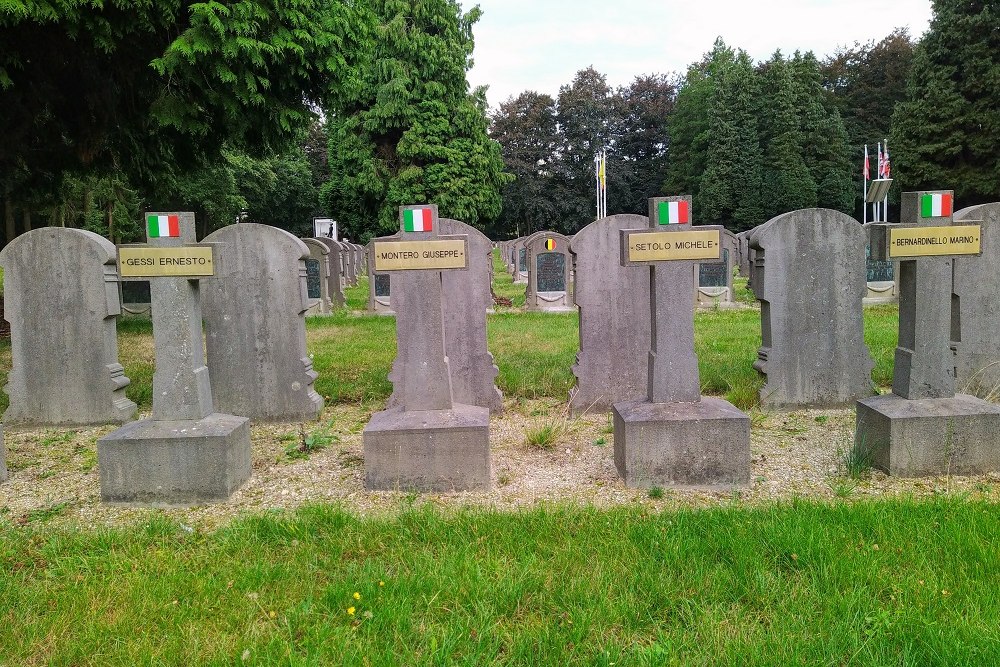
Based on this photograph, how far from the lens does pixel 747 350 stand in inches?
359

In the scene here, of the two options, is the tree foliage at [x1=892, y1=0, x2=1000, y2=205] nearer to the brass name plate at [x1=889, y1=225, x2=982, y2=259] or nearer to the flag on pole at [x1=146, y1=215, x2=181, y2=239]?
the brass name plate at [x1=889, y1=225, x2=982, y2=259]

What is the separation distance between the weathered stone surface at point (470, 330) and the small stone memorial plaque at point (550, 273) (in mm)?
9237

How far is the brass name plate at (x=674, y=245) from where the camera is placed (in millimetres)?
4531

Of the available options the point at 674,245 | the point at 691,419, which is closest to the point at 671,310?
the point at 674,245

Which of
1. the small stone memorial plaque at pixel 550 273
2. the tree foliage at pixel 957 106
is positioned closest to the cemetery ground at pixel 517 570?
the small stone memorial plaque at pixel 550 273

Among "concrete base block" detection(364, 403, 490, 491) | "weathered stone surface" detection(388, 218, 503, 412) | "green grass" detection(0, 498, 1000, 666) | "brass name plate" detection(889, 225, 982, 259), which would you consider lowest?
"green grass" detection(0, 498, 1000, 666)

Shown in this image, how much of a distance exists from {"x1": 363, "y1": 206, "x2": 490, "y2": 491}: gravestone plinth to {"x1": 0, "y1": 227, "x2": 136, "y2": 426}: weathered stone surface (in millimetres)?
3301

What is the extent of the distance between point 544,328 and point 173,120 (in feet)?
21.0

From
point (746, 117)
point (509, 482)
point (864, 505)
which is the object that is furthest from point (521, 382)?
point (746, 117)

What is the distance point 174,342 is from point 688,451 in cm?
338

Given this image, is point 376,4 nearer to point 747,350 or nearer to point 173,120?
point 173,120

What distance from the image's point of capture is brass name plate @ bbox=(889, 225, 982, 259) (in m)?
4.54

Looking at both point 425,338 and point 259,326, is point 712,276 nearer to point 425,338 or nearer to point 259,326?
point 259,326

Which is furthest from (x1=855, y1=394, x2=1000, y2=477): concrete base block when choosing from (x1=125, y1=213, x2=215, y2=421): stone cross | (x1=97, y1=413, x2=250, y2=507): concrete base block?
(x1=125, y1=213, x2=215, y2=421): stone cross
